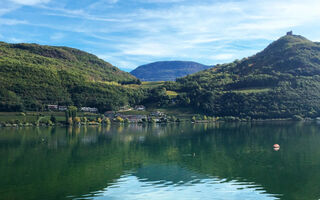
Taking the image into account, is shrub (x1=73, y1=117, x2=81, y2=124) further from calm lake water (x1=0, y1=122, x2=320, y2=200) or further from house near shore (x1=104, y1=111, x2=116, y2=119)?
calm lake water (x1=0, y1=122, x2=320, y2=200)

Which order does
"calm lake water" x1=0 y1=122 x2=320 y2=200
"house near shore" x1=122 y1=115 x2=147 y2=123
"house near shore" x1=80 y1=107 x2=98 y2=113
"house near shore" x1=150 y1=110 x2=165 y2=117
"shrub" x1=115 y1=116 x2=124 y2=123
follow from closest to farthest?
"calm lake water" x1=0 y1=122 x2=320 y2=200 → "shrub" x1=115 y1=116 x2=124 y2=123 → "house near shore" x1=122 y1=115 x2=147 y2=123 → "house near shore" x1=150 y1=110 x2=165 y2=117 → "house near shore" x1=80 y1=107 x2=98 y2=113

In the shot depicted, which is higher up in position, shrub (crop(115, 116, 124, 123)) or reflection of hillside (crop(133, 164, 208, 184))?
shrub (crop(115, 116, 124, 123))

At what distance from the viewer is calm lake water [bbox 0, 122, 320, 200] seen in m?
36.2

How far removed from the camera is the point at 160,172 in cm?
4816

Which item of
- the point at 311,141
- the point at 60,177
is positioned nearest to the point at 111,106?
the point at 311,141

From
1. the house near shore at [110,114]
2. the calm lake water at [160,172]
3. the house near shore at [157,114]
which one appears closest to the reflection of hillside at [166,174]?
the calm lake water at [160,172]

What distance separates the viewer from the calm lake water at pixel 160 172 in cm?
3619

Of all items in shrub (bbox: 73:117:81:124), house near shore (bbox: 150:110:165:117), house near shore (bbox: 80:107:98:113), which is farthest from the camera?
house near shore (bbox: 80:107:98:113)

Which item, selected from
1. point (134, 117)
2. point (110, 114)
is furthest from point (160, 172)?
point (110, 114)

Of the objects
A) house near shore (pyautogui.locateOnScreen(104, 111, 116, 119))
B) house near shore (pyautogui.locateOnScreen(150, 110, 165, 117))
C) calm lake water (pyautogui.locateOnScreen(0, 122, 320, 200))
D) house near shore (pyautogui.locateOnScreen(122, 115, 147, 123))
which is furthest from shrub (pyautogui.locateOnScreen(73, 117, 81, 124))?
calm lake water (pyautogui.locateOnScreen(0, 122, 320, 200))

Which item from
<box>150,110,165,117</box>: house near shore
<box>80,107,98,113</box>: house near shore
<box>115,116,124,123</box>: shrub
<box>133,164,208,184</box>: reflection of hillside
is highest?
<box>80,107,98,113</box>: house near shore

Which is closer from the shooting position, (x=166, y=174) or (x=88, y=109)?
(x=166, y=174)

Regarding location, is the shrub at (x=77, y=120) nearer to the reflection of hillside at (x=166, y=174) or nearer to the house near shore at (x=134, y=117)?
the house near shore at (x=134, y=117)

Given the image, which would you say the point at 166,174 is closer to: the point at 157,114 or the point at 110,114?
the point at 157,114
